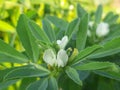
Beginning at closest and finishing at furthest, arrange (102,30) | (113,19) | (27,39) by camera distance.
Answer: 1. (27,39)
2. (102,30)
3. (113,19)

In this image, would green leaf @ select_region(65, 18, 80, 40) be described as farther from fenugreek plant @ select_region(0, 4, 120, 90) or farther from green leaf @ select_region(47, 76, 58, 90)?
green leaf @ select_region(47, 76, 58, 90)

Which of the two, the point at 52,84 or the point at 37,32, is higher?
the point at 37,32

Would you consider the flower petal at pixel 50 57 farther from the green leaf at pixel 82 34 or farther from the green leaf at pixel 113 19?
the green leaf at pixel 113 19

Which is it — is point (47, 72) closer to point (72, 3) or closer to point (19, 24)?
point (19, 24)

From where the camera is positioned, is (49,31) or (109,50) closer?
(109,50)

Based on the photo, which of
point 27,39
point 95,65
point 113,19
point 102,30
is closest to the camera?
point 95,65

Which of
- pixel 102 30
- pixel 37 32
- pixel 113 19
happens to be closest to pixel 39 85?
pixel 37 32

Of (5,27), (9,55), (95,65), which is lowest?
(95,65)

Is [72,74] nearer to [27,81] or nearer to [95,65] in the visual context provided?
[95,65]
